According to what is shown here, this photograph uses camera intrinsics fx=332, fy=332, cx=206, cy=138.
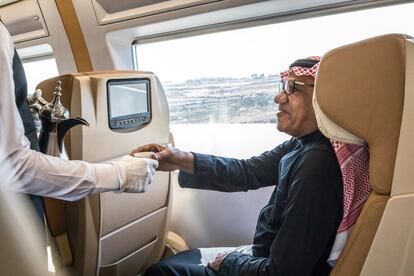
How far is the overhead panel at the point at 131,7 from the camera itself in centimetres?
179

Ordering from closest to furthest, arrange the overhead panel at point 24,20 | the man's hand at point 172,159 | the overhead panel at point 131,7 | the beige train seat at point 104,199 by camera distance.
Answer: the beige train seat at point 104,199 → the man's hand at point 172,159 → the overhead panel at point 131,7 → the overhead panel at point 24,20

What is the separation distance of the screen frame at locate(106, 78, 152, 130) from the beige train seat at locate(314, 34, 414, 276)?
2.82 feet

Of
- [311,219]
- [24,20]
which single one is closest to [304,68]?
[311,219]

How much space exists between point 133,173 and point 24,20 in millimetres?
2087

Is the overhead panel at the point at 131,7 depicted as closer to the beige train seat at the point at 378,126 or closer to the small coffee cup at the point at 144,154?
the small coffee cup at the point at 144,154

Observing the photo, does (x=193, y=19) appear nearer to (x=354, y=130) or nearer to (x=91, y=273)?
(x=354, y=130)

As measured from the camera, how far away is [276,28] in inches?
74.1

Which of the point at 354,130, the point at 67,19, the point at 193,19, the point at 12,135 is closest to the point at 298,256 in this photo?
the point at 354,130

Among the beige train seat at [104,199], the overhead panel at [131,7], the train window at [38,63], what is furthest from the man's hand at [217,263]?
the train window at [38,63]

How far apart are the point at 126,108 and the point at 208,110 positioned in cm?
81

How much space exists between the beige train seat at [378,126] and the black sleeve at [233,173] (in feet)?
2.22

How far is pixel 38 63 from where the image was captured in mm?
3203

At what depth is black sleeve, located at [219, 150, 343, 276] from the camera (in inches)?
40.6

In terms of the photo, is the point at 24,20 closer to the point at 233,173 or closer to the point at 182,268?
the point at 233,173
